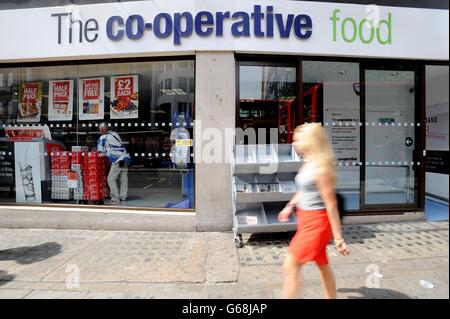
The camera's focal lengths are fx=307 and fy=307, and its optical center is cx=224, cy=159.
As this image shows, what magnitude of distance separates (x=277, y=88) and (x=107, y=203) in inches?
164

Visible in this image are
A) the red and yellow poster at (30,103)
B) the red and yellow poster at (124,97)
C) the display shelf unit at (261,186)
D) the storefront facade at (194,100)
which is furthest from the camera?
the red and yellow poster at (30,103)

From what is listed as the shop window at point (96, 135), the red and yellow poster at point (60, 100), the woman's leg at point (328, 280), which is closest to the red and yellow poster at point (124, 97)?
the shop window at point (96, 135)

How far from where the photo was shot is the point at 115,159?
21.0ft

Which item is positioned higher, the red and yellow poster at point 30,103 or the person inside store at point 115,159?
the red and yellow poster at point 30,103

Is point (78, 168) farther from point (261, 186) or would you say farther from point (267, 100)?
point (267, 100)

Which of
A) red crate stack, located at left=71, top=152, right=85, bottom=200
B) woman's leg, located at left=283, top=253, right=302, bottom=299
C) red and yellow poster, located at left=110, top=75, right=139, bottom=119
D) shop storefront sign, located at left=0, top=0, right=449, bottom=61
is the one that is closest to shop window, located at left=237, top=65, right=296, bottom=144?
shop storefront sign, located at left=0, top=0, right=449, bottom=61

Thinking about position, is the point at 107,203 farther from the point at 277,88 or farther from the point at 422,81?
the point at 422,81

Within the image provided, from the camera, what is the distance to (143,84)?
6277 mm

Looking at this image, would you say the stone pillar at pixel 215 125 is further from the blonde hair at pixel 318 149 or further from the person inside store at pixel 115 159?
the blonde hair at pixel 318 149

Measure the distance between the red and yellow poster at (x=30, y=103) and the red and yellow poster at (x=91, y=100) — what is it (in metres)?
0.95

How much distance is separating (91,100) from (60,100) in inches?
27.1

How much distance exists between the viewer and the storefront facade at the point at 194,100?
561 centimetres

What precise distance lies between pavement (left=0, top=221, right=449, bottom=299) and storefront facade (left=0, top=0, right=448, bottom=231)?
0.62m
